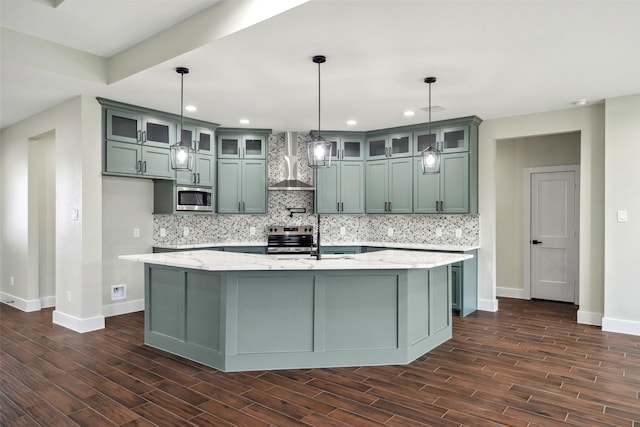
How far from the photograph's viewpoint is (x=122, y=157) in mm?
5070

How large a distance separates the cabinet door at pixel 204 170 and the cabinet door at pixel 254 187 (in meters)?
0.48

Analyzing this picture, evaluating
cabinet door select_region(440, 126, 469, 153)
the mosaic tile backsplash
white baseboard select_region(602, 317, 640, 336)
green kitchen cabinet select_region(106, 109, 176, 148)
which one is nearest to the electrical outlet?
the mosaic tile backsplash

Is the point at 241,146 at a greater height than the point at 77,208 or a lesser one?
greater

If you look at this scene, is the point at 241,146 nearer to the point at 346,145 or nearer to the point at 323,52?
the point at 346,145

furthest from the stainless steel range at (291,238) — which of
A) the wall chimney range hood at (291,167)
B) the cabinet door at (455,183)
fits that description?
the cabinet door at (455,183)

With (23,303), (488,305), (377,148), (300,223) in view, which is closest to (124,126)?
(300,223)

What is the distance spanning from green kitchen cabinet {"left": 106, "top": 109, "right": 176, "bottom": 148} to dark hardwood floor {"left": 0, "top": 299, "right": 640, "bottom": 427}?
2344 millimetres

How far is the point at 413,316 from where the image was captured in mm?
3721

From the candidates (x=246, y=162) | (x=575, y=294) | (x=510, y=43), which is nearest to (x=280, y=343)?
(x=510, y=43)

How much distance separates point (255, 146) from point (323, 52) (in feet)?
10.6

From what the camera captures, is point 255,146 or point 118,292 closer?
point 118,292

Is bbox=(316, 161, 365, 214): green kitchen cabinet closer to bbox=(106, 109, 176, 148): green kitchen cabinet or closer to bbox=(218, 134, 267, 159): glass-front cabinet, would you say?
bbox=(218, 134, 267, 159): glass-front cabinet

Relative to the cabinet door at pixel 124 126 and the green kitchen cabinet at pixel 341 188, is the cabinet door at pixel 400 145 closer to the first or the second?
the green kitchen cabinet at pixel 341 188

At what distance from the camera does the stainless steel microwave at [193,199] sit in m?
5.79
